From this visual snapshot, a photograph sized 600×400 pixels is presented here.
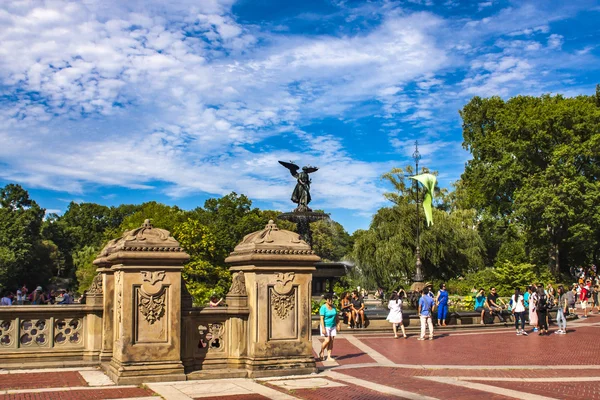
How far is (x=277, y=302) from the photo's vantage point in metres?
11.1

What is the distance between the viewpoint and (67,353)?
11781 millimetres

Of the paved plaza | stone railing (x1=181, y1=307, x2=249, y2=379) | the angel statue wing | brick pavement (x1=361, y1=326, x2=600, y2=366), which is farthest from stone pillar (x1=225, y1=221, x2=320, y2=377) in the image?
the angel statue wing

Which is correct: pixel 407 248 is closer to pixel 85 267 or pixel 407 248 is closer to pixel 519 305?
pixel 519 305

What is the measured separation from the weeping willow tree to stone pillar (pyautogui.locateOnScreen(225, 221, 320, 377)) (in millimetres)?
28155

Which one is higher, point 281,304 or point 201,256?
point 201,256

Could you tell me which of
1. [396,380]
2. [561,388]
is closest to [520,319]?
[561,388]

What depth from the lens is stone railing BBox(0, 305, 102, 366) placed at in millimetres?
11367

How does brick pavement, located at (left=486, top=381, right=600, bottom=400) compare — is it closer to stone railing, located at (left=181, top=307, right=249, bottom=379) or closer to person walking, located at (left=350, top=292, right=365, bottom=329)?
stone railing, located at (left=181, top=307, right=249, bottom=379)

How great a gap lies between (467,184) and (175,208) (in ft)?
104

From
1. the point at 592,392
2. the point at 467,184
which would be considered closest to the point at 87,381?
the point at 592,392

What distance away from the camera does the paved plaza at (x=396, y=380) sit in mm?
9242

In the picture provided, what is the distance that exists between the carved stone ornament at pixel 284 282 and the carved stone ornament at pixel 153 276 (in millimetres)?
2000

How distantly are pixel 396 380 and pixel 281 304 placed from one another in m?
2.41

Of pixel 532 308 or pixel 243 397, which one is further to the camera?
pixel 532 308
